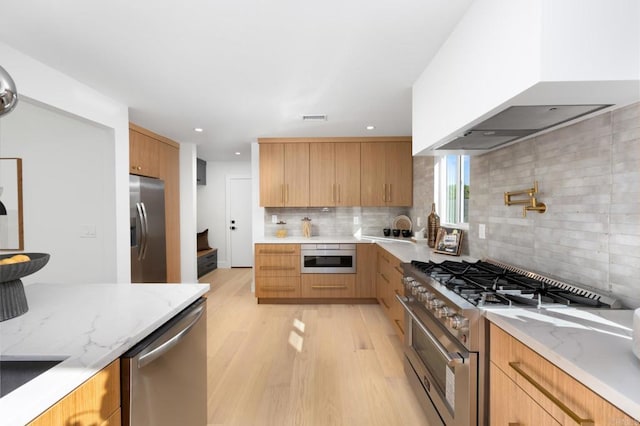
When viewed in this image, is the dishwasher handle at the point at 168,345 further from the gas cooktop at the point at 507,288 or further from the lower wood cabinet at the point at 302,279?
the lower wood cabinet at the point at 302,279

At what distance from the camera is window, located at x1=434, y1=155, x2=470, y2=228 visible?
117 inches

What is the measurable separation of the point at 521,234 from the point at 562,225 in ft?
1.15

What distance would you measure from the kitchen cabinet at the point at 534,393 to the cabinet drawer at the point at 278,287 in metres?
2.99

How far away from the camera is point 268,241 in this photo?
4.14 meters

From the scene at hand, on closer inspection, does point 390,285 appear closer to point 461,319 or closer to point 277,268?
point 277,268

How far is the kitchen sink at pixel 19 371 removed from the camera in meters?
0.80

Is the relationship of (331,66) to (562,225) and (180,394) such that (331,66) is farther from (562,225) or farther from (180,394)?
(180,394)

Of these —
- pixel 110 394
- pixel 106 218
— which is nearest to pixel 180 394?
pixel 110 394

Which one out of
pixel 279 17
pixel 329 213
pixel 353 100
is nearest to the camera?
pixel 279 17

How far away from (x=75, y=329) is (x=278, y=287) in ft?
10.1

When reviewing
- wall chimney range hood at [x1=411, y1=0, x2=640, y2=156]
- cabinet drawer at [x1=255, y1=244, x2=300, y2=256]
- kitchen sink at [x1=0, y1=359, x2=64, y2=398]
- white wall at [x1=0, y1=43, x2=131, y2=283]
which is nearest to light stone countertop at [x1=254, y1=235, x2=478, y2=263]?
cabinet drawer at [x1=255, y1=244, x2=300, y2=256]

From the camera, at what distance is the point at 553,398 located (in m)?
0.90

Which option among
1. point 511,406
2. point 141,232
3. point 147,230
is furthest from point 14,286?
point 147,230

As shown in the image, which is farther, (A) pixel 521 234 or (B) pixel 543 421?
(A) pixel 521 234
